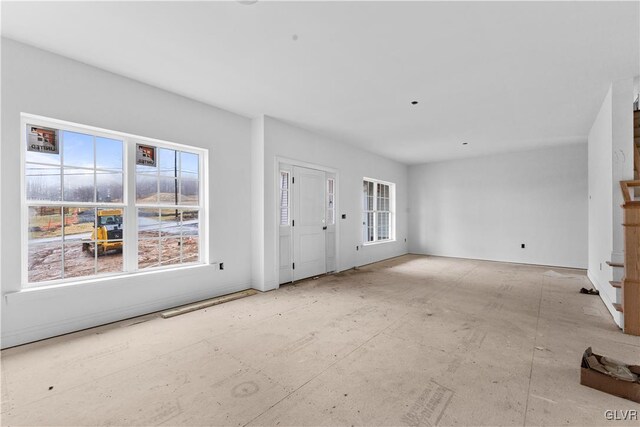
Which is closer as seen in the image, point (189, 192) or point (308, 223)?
point (189, 192)

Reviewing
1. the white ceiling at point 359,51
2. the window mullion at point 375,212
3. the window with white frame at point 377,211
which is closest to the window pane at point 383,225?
the window with white frame at point 377,211

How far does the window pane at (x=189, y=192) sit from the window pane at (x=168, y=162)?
18cm

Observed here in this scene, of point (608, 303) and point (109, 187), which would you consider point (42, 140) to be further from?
point (608, 303)

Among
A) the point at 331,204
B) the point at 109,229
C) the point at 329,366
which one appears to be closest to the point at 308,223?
the point at 331,204

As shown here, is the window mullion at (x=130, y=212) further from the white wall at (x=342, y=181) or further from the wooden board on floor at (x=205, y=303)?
the white wall at (x=342, y=181)

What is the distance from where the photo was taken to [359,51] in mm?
2754

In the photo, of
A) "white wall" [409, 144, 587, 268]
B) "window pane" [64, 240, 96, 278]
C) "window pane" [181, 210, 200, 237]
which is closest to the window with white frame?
"white wall" [409, 144, 587, 268]

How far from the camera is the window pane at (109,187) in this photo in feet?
10.5

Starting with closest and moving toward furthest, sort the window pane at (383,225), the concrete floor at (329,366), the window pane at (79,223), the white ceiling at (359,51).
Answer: the concrete floor at (329,366)
the white ceiling at (359,51)
the window pane at (79,223)
the window pane at (383,225)

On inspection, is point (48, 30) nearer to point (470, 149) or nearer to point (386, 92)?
point (386, 92)

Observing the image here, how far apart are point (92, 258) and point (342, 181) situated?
443cm

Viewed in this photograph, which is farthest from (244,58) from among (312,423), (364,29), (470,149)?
(470,149)

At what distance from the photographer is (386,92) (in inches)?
145

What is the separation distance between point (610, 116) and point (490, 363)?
3462 mm
